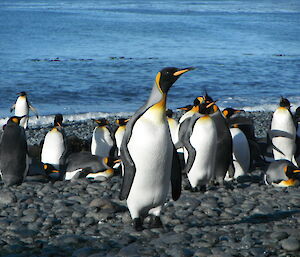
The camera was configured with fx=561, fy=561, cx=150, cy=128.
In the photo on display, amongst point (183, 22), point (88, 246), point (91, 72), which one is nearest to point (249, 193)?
point (88, 246)

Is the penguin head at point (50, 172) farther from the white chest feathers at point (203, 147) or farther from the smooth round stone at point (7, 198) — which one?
the white chest feathers at point (203, 147)

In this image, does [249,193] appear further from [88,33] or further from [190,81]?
[88,33]

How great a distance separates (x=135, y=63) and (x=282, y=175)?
2182 cm

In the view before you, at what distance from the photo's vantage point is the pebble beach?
4102 millimetres

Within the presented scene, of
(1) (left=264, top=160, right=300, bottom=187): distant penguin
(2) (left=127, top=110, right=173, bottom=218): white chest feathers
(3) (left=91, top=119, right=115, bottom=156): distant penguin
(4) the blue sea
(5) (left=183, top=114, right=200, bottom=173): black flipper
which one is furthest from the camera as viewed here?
(4) the blue sea

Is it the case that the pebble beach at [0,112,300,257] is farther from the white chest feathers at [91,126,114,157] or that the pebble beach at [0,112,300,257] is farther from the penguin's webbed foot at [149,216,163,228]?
the white chest feathers at [91,126,114,157]

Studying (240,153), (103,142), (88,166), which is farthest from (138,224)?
(103,142)

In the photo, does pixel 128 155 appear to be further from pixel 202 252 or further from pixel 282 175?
pixel 282 175

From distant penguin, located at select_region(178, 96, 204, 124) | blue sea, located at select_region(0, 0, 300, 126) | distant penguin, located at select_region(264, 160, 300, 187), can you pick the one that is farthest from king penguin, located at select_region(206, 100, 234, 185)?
blue sea, located at select_region(0, 0, 300, 126)

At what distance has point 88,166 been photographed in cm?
705

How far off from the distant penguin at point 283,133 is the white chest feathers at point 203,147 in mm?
2257

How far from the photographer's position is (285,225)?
15.0 ft

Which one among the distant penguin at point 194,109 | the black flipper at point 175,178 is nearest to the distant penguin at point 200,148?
the distant penguin at point 194,109

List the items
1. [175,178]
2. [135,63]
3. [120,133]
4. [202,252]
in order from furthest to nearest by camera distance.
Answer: [135,63]
[120,133]
[175,178]
[202,252]
